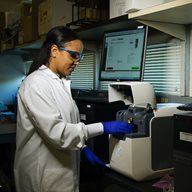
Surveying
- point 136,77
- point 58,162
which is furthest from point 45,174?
point 136,77

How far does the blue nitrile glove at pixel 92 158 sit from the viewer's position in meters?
1.74

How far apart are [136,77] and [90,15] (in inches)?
26.6

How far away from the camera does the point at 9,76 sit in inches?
193

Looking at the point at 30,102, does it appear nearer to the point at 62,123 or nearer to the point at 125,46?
the point at 62,123

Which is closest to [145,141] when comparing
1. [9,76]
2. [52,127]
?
[52,127]

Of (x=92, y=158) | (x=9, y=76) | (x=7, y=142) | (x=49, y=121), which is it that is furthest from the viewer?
(x=9, y=76)

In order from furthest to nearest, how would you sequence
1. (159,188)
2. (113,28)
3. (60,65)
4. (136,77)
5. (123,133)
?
(113,28) < (136,77) < (60,65) < (123,133) < (159,188)

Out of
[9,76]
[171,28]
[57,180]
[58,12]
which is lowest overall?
[57,180]

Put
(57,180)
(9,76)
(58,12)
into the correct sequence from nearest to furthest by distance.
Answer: (57,180), (58,12), (9,76)

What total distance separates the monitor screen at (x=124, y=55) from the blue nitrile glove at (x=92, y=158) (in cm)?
51

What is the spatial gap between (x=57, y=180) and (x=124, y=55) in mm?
896

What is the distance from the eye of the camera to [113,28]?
2111mm

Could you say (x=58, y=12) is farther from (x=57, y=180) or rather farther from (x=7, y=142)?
(x=57, y=180)

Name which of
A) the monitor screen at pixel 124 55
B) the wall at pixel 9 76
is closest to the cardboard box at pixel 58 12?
the monitor screen at pixel 124 55
